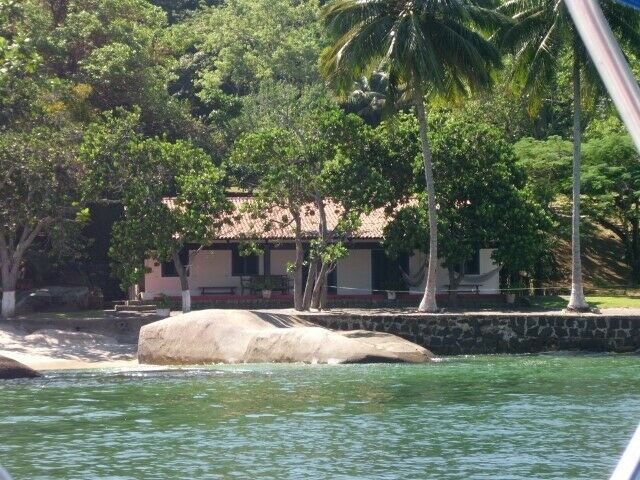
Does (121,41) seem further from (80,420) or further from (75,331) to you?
(80,420)

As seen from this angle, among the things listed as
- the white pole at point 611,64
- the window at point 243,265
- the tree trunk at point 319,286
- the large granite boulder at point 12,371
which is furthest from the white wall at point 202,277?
the white pole at point 611,64

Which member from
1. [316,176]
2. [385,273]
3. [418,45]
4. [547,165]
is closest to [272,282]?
[385,273]

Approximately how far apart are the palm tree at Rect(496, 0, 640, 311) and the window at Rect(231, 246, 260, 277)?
11.5 meters

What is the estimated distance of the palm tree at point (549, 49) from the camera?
98.2 ft

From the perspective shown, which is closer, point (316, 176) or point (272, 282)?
point (316, 176)

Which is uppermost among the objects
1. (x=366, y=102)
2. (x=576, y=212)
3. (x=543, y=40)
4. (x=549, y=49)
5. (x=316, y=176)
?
(x=366, y=102)

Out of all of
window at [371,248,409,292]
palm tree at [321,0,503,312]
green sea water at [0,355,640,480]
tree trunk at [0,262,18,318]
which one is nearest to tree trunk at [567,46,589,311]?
palm tree at [321,0,503,312]

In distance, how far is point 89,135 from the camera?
105ft

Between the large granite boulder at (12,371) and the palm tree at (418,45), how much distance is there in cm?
1160

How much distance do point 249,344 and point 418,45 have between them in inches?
366

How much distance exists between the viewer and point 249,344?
25.6 m

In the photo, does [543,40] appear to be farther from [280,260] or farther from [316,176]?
[280,260]

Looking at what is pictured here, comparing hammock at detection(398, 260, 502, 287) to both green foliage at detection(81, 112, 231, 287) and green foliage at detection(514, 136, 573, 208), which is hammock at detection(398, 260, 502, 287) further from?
green foliage at detection(81, 112, 231, 287)

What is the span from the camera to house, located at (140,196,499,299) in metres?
36.8
